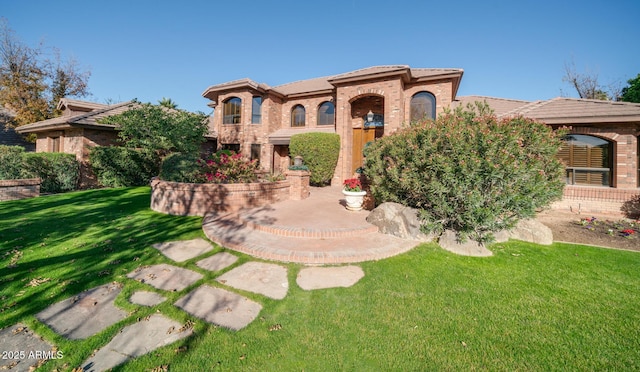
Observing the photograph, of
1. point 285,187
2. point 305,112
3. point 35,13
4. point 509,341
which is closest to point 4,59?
point 35,13

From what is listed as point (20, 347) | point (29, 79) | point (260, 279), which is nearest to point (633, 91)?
point (260, 279)

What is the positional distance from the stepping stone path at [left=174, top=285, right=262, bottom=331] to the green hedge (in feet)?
18.8

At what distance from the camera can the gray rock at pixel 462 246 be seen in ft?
15.9

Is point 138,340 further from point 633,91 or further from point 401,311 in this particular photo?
point 633,91

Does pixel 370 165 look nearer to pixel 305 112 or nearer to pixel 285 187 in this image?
pixel 285 187

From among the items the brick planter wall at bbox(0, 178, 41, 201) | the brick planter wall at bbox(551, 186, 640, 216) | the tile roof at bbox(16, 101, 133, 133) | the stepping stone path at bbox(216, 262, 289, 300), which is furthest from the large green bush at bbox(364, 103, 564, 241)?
the brick planter wall at bbox(0, 178, 41, 201)

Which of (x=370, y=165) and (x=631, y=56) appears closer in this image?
(x=370, y=165)

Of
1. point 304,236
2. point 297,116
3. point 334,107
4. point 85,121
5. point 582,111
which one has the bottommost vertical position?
point 304,236

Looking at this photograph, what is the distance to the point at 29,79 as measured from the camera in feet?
68.1

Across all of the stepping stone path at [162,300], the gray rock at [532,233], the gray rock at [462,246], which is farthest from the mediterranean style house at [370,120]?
the stepping stone path at [162,300]

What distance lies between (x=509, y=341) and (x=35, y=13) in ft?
84.0

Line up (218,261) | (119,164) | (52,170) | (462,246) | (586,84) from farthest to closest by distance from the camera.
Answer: (586,84)
(119,164)
(52,170)
(462,246)
(218,261)

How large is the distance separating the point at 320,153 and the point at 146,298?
405 inches

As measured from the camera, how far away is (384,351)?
232cm
